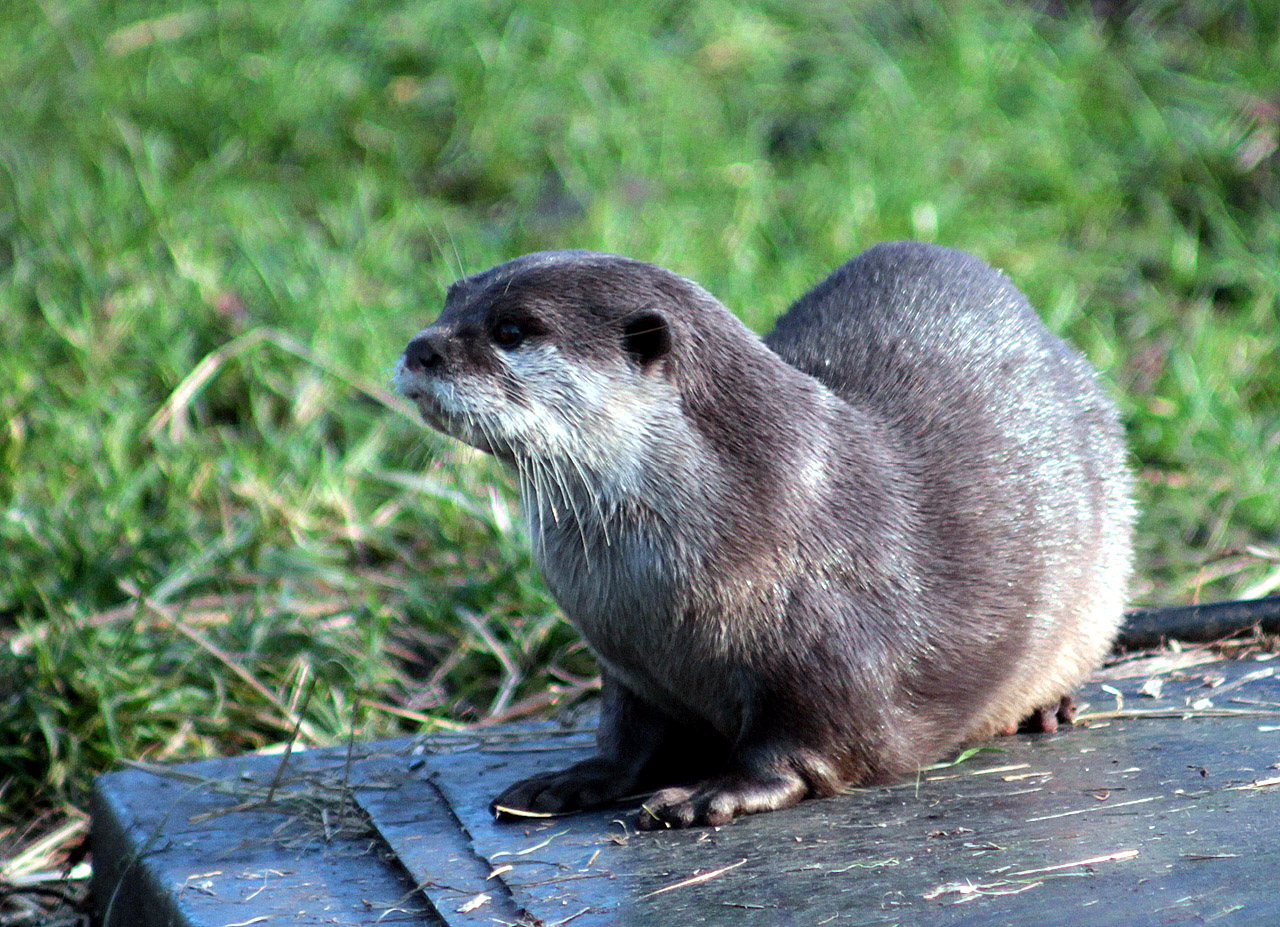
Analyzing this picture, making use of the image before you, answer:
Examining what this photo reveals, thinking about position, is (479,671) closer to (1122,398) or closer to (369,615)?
(369,615)

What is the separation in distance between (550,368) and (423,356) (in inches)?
6.9

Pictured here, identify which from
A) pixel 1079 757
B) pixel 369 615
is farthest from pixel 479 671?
pixel 1079 757

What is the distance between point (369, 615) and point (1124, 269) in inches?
120

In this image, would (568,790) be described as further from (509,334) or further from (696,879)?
(509,334)

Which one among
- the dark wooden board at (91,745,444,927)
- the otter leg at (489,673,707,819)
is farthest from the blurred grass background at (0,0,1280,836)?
the otter leg at (489,673,707,819)

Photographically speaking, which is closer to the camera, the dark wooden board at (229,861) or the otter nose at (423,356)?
the dark wooden board at (229,861)

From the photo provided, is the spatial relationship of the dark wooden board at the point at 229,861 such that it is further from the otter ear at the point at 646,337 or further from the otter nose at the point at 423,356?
the otter ear at the point at 646,337

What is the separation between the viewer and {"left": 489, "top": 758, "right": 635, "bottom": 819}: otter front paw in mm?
2197

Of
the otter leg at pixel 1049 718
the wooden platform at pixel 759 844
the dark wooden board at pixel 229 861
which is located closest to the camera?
the wooden platform at pixel 759 844

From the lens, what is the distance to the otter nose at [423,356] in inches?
83.7

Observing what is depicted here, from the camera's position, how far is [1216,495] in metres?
4.07

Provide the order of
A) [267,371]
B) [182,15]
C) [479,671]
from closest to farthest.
Result: [479,671] < [267,371] < [182,15]

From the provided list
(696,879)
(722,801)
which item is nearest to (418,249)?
(722,801)

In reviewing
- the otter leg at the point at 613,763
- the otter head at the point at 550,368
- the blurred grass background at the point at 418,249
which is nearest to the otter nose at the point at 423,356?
the otter head at the point at 550,368
